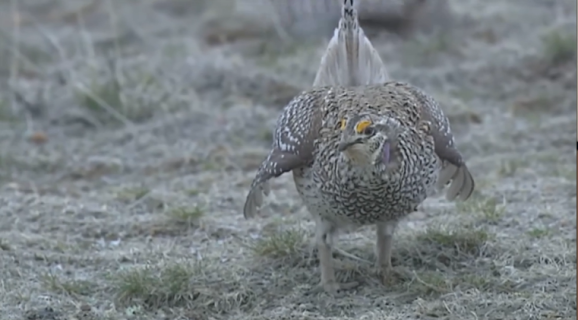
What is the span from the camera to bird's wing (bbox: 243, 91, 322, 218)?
17.1 ft

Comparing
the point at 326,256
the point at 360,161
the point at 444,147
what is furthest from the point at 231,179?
the point at 360,161

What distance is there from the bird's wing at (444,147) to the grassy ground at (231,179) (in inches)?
9.2

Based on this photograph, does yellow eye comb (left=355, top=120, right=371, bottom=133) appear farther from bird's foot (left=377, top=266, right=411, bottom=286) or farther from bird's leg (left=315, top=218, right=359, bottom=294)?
bird's foot (left=377, top=266, right=411, bottom=286)

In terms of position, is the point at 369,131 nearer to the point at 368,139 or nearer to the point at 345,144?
the point at 368,139

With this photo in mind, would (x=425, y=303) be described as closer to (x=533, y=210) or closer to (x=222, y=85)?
(x=533, y=210)

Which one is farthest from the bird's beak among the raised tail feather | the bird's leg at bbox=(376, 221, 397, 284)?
the raised tail feather

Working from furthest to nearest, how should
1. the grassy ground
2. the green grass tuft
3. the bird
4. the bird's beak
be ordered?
the green grass tuft → the grassy ground → the bird → the bird's beak

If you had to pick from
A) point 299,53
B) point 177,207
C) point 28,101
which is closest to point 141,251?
point 177,207

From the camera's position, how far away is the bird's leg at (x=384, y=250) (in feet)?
17.8

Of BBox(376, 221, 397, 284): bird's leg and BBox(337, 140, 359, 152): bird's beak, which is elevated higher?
BBox(337, 140, 359, 152): bird's beak

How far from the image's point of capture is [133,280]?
516 centimetres

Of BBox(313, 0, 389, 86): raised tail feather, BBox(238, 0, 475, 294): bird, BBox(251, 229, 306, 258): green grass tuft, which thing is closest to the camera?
BBox(238, 0, 475, 294): bird

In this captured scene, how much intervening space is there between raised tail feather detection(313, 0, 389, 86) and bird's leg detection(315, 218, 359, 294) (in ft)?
3.07

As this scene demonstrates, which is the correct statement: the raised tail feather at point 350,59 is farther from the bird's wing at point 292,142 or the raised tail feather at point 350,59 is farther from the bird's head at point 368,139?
the bird's head at point 368,139
